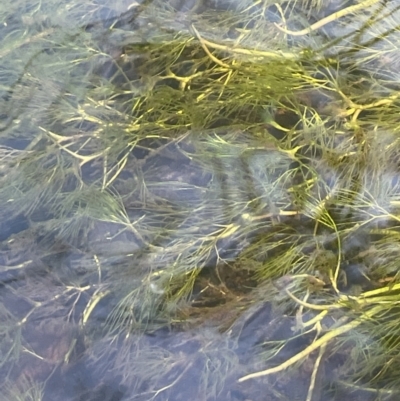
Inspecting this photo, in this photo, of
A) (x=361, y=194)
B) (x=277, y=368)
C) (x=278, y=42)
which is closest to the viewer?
(x=277, y=368)

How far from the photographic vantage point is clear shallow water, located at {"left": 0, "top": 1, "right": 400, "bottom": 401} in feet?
2.72

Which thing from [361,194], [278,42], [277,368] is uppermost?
[278,42]

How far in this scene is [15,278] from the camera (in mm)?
917

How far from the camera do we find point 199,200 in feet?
3.10

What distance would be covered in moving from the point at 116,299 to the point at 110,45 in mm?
515

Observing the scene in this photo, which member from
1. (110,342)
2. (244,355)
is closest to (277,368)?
(244,355)

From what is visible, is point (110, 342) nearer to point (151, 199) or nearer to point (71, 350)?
point (71, 350)

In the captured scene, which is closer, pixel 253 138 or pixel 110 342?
pixel 110 342

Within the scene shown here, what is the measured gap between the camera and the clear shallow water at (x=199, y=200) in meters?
0.83

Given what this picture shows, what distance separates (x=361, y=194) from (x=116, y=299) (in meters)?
0.42

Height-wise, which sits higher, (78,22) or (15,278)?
(78,22)

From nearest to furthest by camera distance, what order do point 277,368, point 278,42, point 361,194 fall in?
point 277,368, point 361,194, point 278,42

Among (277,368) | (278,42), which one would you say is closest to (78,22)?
(278,42)

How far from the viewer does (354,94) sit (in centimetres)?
101
